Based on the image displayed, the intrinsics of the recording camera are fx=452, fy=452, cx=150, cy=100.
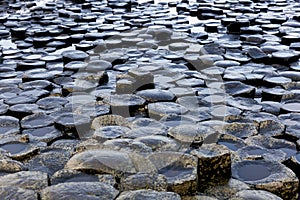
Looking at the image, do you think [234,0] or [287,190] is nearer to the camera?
[287,190]

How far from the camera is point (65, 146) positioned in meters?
2.12

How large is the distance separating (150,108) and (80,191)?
96cm

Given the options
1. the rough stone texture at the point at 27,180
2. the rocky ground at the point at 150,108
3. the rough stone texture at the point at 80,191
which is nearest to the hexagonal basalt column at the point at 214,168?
the rocky ground at the point at 150,108

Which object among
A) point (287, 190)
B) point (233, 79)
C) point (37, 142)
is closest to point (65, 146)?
point (37, 142)

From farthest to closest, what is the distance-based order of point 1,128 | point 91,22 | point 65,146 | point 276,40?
point 91,22, point 276,40, point 1,128, point 65,146

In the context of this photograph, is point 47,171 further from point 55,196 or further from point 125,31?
point 125,31

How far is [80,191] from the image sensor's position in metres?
1.55

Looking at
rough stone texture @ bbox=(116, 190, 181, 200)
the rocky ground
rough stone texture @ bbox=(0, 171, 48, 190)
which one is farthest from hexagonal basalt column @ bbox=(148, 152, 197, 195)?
rough stone texture @ bbox=(0, 171, 48, 190)

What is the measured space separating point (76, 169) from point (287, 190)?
816 millimetres

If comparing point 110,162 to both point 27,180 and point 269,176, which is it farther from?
point 269,176

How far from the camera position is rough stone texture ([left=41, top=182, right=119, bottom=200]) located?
1.52 m

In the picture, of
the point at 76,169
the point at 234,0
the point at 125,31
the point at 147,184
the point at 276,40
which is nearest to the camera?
the point at 147,184

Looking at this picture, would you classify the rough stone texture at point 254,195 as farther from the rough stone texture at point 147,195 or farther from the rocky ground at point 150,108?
the rough stone texture at point 147,195

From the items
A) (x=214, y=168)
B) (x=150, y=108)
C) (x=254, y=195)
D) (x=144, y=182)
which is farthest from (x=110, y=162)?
A: (x=150, y=108)
